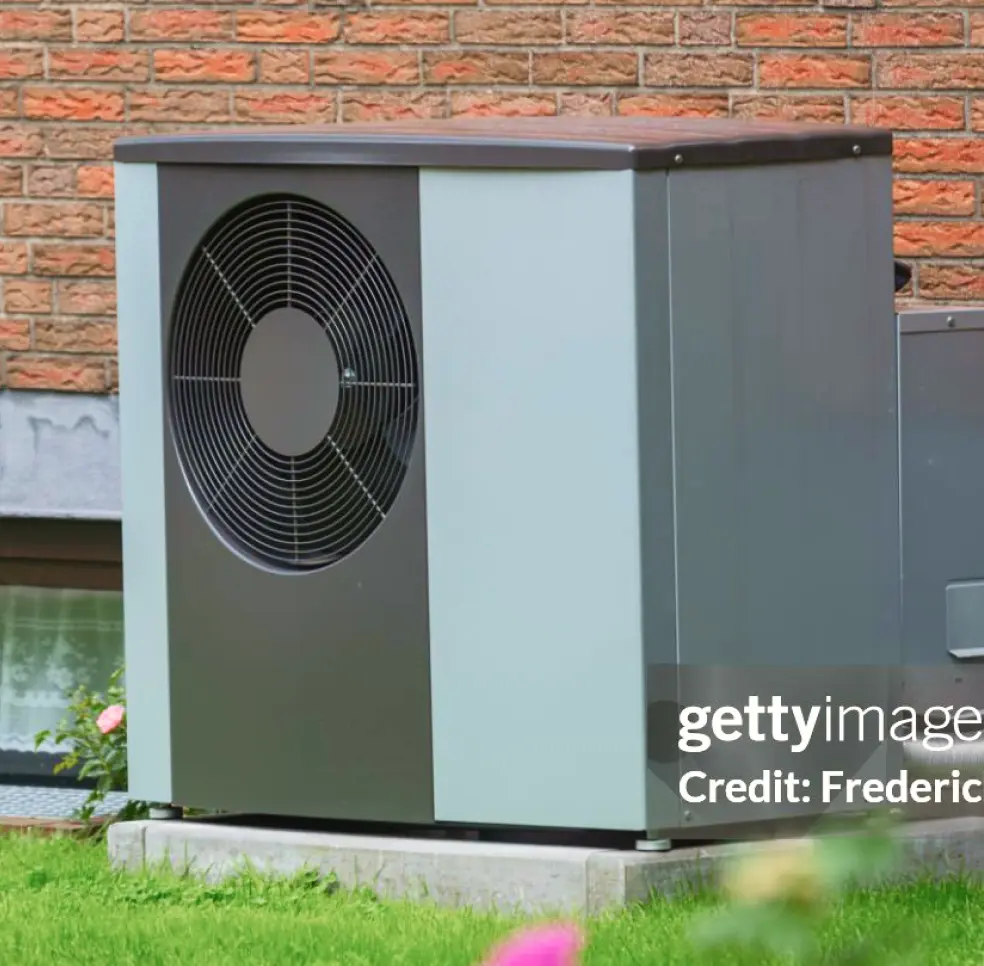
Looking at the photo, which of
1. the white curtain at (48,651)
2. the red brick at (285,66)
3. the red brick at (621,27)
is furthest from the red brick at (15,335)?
the red brick at (621,27)

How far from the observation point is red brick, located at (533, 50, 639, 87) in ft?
19.2

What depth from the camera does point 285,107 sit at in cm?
613

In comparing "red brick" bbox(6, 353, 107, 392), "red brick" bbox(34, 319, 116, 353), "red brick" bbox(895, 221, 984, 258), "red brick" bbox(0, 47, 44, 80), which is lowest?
"red brick" bbox(6, 353, 107, 392)

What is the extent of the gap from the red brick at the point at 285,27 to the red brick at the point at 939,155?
5.85 feet

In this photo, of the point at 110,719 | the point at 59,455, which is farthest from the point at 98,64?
the point at 110,719

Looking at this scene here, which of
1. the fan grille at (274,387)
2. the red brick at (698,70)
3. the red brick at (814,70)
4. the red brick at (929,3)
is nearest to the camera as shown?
the fan grille at (274,387)

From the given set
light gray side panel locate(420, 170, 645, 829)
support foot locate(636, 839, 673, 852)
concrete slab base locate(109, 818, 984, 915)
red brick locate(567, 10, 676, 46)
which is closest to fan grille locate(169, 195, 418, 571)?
light gray side panel locate(420, 170, 645, 829)

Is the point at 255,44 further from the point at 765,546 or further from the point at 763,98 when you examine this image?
the point at 765,546

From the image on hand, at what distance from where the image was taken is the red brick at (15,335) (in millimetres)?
6363

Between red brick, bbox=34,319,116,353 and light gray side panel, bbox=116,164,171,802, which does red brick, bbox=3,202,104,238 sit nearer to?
red brick, bbox=34,319,116,353

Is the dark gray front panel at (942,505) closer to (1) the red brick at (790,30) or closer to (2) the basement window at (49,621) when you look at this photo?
(1) the red brick at (790,30)

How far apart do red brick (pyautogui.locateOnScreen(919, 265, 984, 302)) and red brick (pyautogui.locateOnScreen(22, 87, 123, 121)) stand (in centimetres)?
260

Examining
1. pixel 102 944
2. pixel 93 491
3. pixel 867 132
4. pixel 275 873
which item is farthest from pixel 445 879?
pixel 93 491

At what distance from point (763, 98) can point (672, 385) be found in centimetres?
215
